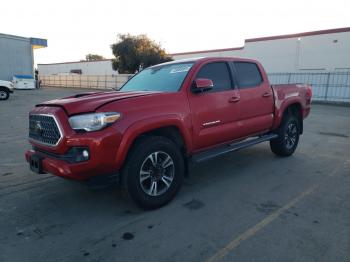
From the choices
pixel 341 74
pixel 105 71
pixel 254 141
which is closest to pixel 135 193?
pixel 254 141

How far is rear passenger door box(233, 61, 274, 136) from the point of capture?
4.84 meters

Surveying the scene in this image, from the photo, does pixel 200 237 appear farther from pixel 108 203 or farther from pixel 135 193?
pixel 108 203

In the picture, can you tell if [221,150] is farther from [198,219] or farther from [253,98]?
[198,219]

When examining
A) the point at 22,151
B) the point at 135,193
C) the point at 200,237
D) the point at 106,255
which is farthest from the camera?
the point at 22,151

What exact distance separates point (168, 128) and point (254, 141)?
208cm

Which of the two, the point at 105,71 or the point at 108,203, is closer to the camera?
the point at 108,203

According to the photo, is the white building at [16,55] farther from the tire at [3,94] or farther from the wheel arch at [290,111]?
the wheel arch at [290,111]

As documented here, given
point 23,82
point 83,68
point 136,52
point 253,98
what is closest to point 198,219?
point 253,98

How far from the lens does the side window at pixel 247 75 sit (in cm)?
492

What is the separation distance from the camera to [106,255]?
2.70m

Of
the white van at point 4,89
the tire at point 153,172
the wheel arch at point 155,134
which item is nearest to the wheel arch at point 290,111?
the wheel arch at point 155,134

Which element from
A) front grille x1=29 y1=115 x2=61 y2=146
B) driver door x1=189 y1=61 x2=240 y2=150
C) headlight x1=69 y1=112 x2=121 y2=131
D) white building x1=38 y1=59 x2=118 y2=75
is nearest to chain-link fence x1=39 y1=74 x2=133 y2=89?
white building x1=38 y1=59 x2=118 y2=75

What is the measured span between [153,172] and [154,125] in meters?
0.60

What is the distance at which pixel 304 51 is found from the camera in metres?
25.4
